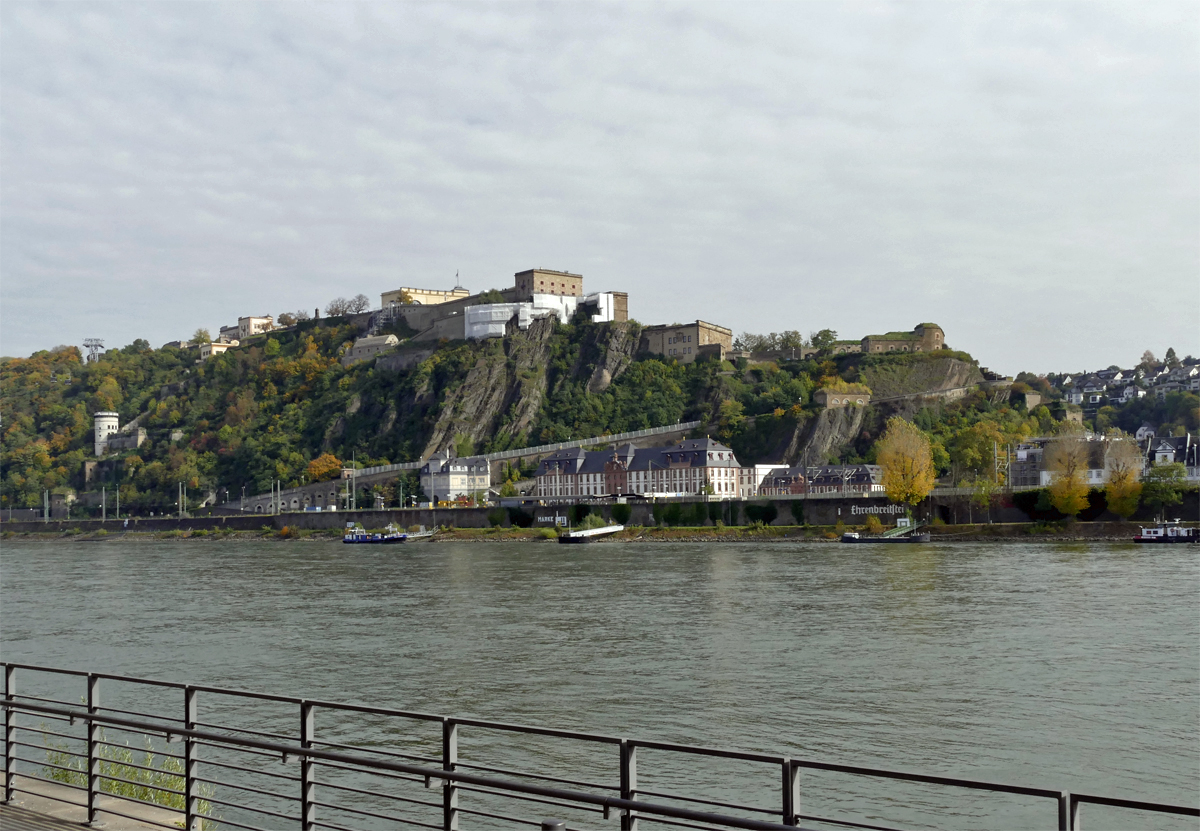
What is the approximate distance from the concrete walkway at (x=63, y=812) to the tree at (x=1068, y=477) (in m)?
54.9

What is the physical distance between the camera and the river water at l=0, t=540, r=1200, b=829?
1423 centimetres

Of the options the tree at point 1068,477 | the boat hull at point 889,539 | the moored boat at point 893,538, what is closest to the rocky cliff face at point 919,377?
the tree at point 1068,477

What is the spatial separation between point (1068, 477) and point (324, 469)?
67725 millimetres

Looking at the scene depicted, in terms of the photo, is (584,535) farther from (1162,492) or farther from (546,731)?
(546,731)

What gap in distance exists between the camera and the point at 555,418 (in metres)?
104

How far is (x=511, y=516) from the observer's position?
253ft

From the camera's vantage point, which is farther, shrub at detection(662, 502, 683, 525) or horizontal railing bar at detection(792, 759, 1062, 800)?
shrub at detection(662, 502, 683, 525)

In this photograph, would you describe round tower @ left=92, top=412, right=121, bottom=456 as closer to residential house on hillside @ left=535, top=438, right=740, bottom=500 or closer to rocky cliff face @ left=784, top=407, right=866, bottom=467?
residential house on hillside @ left=535, top=438, right=740, bottom=500

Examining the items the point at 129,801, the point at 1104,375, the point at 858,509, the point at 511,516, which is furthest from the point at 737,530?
the point at 1104,375

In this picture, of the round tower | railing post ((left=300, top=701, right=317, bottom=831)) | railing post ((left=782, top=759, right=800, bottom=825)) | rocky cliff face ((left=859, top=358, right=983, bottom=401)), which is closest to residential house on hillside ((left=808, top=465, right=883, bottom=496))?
rocky cliff face ((left=859, top=358, right=983, bottom=401))

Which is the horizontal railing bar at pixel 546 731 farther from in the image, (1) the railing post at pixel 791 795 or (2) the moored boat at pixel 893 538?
(2) the moored boat at pixel 893 538

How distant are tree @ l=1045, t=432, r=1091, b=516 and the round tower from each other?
101418mm

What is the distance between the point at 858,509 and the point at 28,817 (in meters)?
59.1

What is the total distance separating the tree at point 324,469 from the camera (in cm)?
10212
